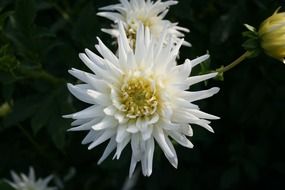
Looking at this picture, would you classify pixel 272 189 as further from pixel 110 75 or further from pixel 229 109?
pixel 110 75

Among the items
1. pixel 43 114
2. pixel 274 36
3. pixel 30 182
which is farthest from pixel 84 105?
pixel 274 36

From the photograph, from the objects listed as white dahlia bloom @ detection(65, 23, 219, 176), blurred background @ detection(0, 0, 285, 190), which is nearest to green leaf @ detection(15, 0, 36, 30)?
blurred background @ detection(0, 0, 285, 190)

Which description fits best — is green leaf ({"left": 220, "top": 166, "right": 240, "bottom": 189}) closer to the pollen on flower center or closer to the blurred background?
the blurred background

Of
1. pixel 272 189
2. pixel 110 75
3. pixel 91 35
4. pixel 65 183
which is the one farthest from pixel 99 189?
pixel 110 75

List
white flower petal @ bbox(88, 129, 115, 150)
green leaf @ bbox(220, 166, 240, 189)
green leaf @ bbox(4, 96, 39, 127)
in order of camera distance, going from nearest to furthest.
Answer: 1. white flower petal @ bbox(88, 129, 115, 150)
2. green leaf @ bbox(4, 96, 39, 127)
3. green leaf @ bbox(220, 166, 240, 189)

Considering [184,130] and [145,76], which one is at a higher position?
[145,76]

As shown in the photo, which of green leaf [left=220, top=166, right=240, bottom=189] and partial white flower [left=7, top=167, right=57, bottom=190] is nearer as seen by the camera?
green leaf [left=220, top=166, right=240, bottom=189]

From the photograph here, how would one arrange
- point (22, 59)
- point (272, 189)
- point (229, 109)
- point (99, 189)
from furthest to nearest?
point (99, 189) < point (272, 189) < point (229, 109) < point (22, 59)
